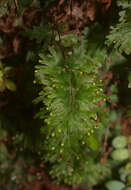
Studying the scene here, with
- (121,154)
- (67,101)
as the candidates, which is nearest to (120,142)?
(121,154)

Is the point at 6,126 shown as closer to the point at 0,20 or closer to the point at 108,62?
the point at 0,20

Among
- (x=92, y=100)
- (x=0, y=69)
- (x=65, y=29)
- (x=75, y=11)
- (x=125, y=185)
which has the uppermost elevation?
(x=75, y=11)

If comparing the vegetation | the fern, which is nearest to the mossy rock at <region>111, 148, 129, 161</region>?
the vegetation

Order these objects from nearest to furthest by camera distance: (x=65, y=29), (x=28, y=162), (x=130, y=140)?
(x=65, y=29) → (x=130, y=140) → (x=28, y=162)

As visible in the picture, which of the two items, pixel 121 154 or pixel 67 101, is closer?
pixel 67 101

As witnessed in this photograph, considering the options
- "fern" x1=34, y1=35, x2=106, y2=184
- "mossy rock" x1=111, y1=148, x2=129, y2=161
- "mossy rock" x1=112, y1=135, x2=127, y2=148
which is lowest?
"mossy rock" x1=111, y1=148, x2=129, y2=161

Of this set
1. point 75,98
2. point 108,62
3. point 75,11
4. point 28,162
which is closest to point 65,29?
point 75,11

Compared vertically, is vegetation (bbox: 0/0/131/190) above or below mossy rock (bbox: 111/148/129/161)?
above

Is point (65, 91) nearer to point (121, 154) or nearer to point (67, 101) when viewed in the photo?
point (67, 101)

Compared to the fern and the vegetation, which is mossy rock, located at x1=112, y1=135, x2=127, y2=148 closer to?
the vegetation
